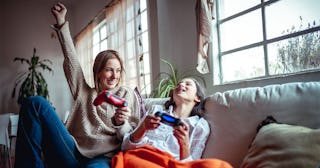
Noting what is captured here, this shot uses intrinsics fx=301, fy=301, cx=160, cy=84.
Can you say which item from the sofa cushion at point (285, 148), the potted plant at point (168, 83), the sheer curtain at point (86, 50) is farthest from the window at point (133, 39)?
the sofa cushion at point (285, 148)

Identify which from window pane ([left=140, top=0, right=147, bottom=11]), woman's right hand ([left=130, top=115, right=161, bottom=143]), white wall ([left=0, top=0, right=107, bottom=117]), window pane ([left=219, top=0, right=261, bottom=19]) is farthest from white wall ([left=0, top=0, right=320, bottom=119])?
woman's right hand ([left=130, top=115, right=161, bottom=143])

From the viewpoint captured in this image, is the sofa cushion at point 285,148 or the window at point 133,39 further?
the window at point 133,39

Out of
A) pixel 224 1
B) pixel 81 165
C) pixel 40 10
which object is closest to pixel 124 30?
pixel 224 1

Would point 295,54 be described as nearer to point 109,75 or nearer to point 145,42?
point 109,75

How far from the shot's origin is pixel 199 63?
6.95 ft

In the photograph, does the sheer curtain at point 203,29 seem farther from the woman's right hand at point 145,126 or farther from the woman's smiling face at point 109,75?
the woman's right hand at point 145,126

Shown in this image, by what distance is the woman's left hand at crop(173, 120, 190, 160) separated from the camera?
1252 millimetres

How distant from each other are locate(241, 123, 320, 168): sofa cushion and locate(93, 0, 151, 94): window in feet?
6.08

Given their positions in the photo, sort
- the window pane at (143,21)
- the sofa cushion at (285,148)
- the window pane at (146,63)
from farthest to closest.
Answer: the window pane at (143,21)
the window pane at (146,63)
the sofa cushion at (285,148)

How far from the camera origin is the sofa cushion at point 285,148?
948mm

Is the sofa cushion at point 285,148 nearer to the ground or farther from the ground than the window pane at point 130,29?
nearer to the ground

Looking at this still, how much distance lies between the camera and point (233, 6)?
2.27 metres

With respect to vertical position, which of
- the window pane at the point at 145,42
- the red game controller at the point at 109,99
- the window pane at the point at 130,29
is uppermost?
the window pane at the point at 130,29

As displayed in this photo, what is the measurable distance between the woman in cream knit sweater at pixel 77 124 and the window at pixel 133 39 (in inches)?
49.9
